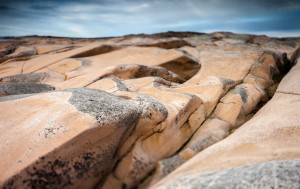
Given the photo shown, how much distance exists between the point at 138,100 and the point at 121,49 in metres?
6.86

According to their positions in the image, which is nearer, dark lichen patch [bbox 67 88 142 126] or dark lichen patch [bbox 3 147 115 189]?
dark lichen patch [bbox 3 147 115 189]

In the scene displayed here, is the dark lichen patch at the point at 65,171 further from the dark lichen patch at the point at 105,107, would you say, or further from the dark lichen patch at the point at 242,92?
the dark lichen patch at the point at 242,92

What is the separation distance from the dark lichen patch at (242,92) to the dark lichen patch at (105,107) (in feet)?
9.78

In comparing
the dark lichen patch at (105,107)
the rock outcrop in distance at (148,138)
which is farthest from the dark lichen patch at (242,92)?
the dark lichen patch at (105,107)

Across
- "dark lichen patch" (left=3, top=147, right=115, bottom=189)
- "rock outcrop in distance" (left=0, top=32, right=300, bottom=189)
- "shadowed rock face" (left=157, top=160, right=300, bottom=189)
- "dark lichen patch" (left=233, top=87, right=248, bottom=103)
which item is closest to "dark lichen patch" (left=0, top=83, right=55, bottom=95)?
"rock outcrop in distance" (left=0, top=32, right=300, bottom=189)

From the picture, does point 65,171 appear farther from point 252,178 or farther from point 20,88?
point 20,88

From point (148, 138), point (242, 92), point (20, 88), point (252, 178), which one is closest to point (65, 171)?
point (148, 138)

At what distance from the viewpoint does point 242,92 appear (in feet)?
18.9

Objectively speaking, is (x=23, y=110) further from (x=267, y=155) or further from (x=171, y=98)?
(x=267, y=155)

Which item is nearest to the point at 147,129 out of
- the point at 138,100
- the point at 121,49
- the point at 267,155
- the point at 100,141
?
the point at 138,100

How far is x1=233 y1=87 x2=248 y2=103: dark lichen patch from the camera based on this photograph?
555cm

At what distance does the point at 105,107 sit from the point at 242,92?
3.77 m

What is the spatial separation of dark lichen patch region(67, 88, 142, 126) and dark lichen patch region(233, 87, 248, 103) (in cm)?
298

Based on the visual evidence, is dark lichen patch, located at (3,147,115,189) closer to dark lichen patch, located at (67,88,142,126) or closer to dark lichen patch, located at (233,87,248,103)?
dark lichen patch, located at (67,88,142,126)
